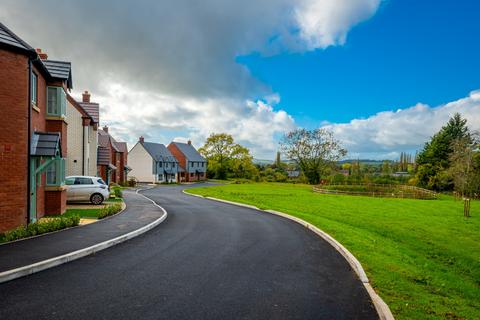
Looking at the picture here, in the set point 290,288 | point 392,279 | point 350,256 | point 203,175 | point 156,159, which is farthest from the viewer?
point 203,175

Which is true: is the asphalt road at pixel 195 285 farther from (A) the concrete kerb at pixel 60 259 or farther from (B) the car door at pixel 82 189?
(B) the car door at pixel 82 189

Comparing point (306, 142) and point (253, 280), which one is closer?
point (253, 280)

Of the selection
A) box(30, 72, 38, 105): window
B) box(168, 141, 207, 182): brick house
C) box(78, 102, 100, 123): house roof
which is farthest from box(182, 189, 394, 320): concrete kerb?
box(168, 141, 207, 182): brick house

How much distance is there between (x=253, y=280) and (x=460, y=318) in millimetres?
3780

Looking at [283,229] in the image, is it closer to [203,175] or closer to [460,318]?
[460,318]

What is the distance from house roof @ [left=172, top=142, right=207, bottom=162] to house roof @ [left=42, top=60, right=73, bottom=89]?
61.4 m

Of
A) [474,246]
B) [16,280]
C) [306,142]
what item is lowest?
[474,246]

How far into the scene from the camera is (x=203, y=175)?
8544cm

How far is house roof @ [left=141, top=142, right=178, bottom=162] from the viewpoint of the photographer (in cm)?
6551

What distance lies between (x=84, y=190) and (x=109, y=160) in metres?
14.1

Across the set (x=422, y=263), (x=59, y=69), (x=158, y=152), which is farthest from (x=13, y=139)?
(x=158, y=152)

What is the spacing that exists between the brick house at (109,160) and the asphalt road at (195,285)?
25.2 meters

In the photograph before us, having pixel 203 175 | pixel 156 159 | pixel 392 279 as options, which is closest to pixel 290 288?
pixel 392 279

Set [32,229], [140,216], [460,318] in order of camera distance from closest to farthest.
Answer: [460,318]
[32,229]
[140,216]
